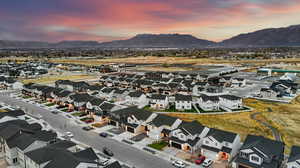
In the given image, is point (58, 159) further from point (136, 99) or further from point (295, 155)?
point (136, 99)

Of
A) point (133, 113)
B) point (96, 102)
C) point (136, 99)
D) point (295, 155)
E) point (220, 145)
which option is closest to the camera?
point (295, 155)

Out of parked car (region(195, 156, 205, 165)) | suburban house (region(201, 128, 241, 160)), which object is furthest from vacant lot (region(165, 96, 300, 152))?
parked car (region(195, 156, 205, 165))

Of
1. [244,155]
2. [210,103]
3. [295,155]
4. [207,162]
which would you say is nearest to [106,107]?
[207,162]

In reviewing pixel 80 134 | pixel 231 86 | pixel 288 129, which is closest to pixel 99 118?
pixel 80 134

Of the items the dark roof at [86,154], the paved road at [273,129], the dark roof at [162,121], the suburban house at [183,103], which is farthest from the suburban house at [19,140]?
the paved road at [273,129]

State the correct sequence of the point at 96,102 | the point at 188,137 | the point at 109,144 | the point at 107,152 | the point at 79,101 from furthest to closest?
the point at 79,101, the point at 96,102, the point at 109,144, the point at 188,137, the point at 107,152
